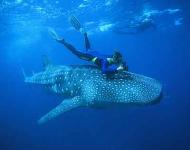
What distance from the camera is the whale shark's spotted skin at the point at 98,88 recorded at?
23.3ft

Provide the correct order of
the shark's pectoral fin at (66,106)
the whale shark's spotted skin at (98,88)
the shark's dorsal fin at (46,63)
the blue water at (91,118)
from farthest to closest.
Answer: the blue water at (91,118) → the shark's dorsal fin at (46,63) → the shark's pectoral fin at (66,106) → the whale shark's spotted skin at (98,88)

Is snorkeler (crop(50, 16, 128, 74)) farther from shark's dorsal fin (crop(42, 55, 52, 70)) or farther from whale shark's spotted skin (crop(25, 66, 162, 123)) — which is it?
shark's dorsal fin (crop(42, 55, 52, 70))

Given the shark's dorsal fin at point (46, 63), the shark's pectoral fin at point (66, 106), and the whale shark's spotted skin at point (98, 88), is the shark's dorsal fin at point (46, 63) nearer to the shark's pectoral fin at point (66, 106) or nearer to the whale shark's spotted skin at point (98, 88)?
the whale shark's spotted skin at point (98, 88)

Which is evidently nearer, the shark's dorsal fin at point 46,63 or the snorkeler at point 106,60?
the snorkeler at point 106,60

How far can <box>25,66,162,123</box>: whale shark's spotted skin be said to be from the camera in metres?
7.10

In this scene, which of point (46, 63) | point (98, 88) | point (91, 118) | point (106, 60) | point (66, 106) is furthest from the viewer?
point (91, 118)

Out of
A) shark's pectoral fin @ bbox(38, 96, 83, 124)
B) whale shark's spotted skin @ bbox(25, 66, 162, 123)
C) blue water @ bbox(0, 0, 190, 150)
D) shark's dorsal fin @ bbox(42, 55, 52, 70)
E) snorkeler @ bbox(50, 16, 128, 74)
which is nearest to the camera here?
whale shark's spotted skin @ bbox(25, 66, 162, 123)

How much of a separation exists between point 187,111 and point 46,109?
16200 millimetres

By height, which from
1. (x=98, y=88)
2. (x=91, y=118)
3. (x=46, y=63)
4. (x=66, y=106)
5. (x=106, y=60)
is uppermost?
(x=106, y=60)

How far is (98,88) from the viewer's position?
8.27 metres

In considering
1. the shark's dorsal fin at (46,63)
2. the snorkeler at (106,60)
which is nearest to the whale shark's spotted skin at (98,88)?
the snorkeler at (106,60)

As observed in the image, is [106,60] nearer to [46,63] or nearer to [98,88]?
[98,88]

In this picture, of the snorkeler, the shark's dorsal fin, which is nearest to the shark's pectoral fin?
the snorkeler

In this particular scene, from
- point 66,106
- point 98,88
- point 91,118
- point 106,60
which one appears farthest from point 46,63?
point 91,118
